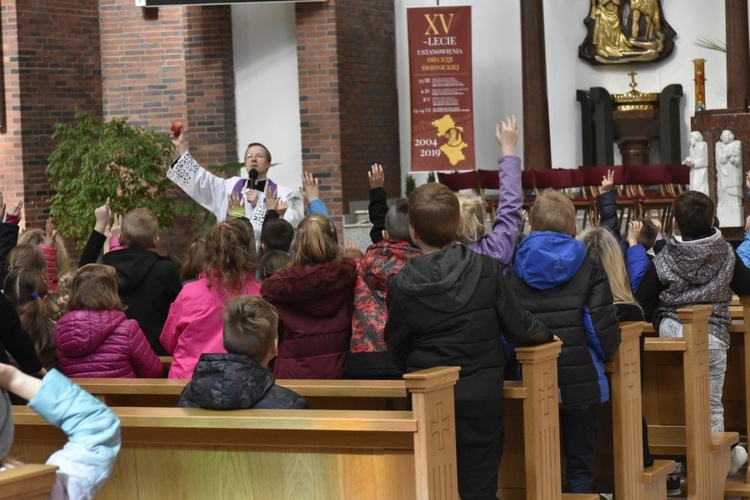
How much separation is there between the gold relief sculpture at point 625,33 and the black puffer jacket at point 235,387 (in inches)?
467

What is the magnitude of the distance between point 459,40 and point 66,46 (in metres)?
4.19

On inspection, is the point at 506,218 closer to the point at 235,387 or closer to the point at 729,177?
the point at 235,387

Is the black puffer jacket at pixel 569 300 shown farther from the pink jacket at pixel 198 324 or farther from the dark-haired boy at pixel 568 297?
the pink jacket at pixel 198 324

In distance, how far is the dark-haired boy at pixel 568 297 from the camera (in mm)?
4453

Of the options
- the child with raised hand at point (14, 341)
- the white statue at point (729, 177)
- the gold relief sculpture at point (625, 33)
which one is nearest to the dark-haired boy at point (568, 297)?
the child with raised hand at point (14, 341)

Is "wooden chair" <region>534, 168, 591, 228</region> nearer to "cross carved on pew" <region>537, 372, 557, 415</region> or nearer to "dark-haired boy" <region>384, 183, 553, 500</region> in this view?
"cross carved on pew" <region>537, 372, 557, 415</region>

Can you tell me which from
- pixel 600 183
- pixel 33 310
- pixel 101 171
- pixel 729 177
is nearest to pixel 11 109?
pixel 101 171

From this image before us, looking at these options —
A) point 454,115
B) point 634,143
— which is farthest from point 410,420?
point 634,143

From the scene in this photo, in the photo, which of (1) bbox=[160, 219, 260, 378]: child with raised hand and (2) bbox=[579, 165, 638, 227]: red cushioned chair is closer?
(1) bbox=[160, 219, 260, 378]: child with raised hand

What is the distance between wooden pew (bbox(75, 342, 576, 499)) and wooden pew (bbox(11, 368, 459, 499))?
1.86 ft

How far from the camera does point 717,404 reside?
5812mm

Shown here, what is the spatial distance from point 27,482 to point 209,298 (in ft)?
8.23

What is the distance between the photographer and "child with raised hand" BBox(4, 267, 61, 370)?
4801 mm

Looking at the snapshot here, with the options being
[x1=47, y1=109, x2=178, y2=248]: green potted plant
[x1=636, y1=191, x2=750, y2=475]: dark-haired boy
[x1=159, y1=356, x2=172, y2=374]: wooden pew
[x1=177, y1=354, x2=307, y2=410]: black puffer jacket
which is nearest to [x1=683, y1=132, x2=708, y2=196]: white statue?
[x1=47, y1=109, x2=178, y2=248]: green potted plant
